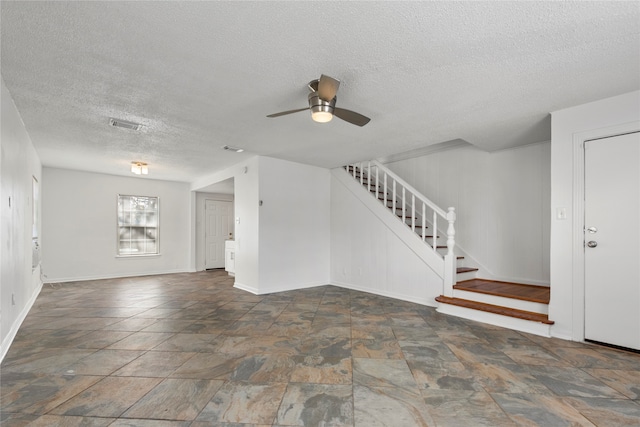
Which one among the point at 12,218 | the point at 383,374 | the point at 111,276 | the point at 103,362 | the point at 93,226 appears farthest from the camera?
the point at 111,276

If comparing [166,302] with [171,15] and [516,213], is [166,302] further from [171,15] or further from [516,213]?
[516,213]

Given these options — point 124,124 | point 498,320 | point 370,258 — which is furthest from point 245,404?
point 370,258

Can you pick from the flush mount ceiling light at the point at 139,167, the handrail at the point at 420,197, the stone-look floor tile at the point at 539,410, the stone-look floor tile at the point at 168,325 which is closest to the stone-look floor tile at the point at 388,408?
the stone-look floor tile at the point at 539,410

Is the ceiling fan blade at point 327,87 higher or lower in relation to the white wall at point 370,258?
higher

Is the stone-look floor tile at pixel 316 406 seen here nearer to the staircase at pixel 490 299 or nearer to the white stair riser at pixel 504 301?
the staircase at pixel 490 299

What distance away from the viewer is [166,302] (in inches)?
183

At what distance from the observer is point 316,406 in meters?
1.92

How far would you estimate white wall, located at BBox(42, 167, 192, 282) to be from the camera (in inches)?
248

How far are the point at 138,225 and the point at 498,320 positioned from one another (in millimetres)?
7827

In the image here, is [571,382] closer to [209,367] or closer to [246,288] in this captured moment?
[209,367]

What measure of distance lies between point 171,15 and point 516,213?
502 centimetres

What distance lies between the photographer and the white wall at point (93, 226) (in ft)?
20.7

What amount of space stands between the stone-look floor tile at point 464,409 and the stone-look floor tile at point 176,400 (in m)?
1.49

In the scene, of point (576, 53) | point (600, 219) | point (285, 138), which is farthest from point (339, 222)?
point (576, 53)
